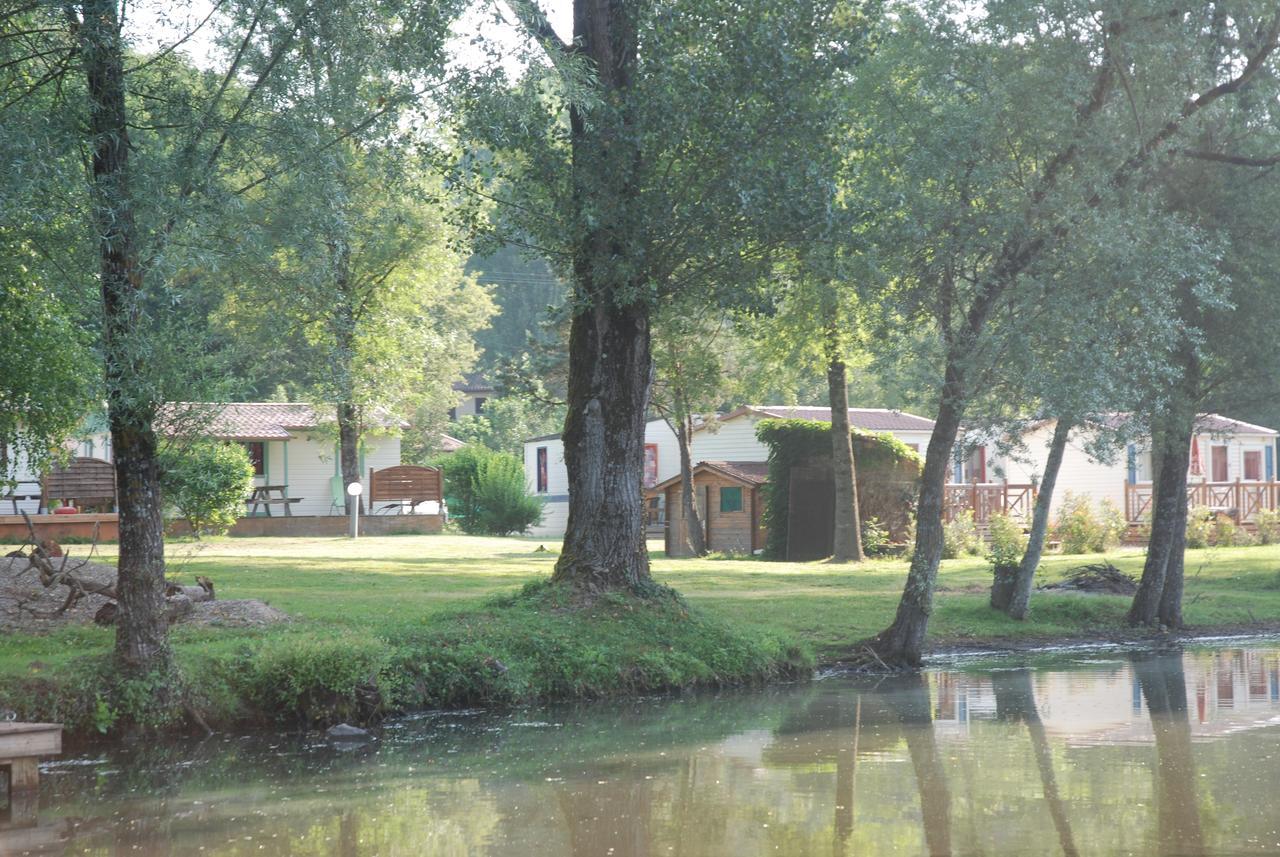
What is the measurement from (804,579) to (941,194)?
33.8 feet

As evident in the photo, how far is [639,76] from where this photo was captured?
14938mm

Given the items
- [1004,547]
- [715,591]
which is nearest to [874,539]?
[715,591]

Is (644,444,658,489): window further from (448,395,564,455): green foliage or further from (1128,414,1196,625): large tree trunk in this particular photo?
(1128,414,1196,625): large tree trunk

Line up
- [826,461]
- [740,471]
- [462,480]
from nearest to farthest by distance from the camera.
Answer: [826,461], [740,471], [462,480]

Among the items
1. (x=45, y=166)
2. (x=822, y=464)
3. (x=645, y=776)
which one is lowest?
(x=645, y=776)

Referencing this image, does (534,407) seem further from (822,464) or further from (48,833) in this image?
(48,833)

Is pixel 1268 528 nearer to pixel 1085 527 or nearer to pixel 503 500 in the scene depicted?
pixel 1085 527

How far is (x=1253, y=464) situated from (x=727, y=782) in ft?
127

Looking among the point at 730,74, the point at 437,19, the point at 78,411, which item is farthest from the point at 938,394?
the point at 78,411

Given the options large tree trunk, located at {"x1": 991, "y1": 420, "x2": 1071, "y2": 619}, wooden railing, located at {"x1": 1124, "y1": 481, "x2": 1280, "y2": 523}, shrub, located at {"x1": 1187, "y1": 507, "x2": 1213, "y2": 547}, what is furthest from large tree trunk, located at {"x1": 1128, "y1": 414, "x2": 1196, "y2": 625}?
wooden railing, located at {"x1": 1124, "y1": 481, "x2": 1280, "y2": 523}

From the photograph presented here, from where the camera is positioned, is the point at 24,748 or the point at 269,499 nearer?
the point at 24,748

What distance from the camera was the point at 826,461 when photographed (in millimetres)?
30859

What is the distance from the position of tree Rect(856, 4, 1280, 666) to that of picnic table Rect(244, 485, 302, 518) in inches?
999

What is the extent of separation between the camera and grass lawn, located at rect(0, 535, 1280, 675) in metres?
15.5
